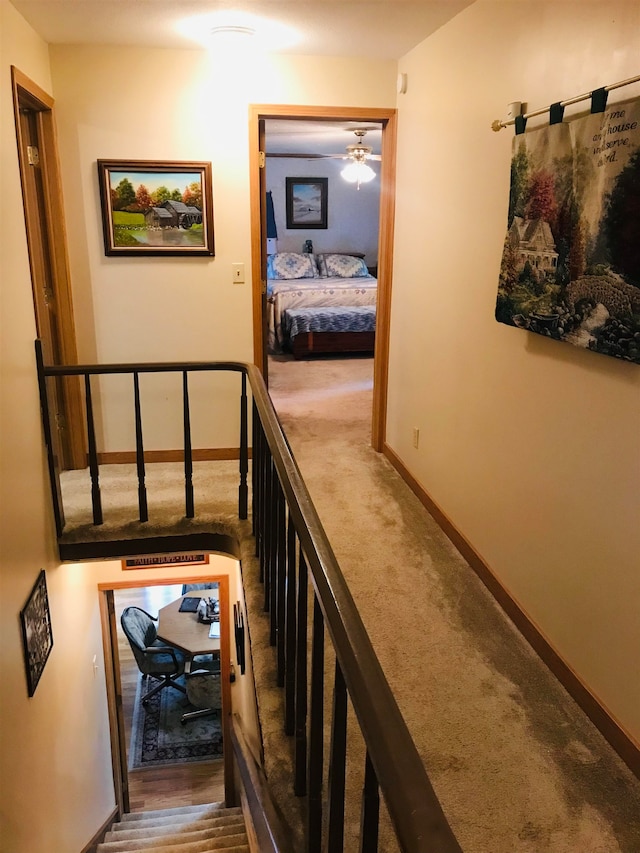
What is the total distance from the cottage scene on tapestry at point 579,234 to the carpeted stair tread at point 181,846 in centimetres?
300

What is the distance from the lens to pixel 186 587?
7.77 meters

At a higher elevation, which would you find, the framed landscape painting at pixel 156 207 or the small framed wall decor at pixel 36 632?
the framed landscape painting at pixel 156 207

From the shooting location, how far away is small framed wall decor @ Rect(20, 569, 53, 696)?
96.8 inches

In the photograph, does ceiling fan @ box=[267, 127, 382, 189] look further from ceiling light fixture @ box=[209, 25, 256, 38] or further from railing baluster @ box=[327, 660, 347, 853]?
railing baluster @ box=[327, 660, 347, 853]

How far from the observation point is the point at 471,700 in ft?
6.89

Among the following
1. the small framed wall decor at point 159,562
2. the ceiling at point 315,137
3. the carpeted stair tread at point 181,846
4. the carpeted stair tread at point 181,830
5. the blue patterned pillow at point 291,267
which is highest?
the ceiling at point 315,137

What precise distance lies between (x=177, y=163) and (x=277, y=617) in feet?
8.35

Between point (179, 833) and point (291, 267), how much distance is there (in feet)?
20.9

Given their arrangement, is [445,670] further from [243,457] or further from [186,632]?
[186,632]

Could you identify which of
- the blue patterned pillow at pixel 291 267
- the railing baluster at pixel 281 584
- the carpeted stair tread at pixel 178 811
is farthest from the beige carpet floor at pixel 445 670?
the blue patterned pillow at pixel 291 267

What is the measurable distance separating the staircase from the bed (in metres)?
4.37

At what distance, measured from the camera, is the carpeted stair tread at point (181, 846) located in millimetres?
3418

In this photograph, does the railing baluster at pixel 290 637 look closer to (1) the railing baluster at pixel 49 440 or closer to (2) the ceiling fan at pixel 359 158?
(1) the railing baluster at pixel 49 440

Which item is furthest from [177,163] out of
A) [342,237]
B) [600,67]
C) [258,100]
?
[342,237]
